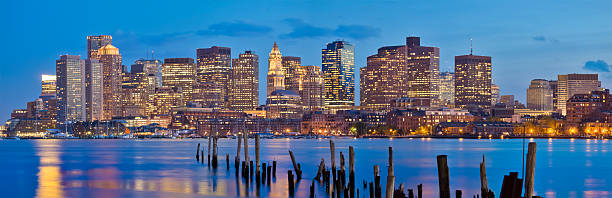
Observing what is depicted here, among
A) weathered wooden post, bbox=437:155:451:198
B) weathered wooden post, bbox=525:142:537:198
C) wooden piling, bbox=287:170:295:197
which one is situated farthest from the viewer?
wooden piling, bbox=287:170:295:197

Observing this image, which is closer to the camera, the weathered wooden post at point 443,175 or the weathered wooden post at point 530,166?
the weathered wooden post at point 530,166

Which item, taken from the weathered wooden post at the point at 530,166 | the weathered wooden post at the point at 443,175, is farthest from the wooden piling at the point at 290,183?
the weathered wooden post at the point at 530,166

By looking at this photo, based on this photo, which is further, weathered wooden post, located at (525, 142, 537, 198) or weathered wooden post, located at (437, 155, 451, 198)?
weathered wooden post, located at (437, 155, 451, 198)

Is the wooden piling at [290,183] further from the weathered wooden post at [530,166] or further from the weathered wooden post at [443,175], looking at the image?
the weathered wooden post at [530,166]

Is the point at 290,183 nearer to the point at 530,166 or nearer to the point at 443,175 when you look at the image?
the point at 443,175

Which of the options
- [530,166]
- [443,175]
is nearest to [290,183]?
[443,175]

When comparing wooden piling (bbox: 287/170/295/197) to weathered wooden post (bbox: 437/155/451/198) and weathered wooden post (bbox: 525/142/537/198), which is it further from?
weathered wooden post (bbox: 525/142/537/198)

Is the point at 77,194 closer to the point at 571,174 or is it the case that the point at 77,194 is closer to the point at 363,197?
the point at 363,197

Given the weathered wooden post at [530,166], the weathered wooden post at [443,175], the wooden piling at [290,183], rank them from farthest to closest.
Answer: the wooden piling at [290,183]
the weathered wooden post at [443,175]
the weathered wooden post at [530,166]

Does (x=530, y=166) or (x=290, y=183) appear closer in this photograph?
(x=530, y=166)

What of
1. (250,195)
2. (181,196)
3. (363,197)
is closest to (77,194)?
(181,196)

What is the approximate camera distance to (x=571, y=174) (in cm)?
8444

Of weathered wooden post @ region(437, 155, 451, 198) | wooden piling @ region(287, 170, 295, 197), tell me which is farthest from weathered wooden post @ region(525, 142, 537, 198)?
wooden piling @ region(287, 170, 295, 197)

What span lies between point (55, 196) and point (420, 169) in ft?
137
